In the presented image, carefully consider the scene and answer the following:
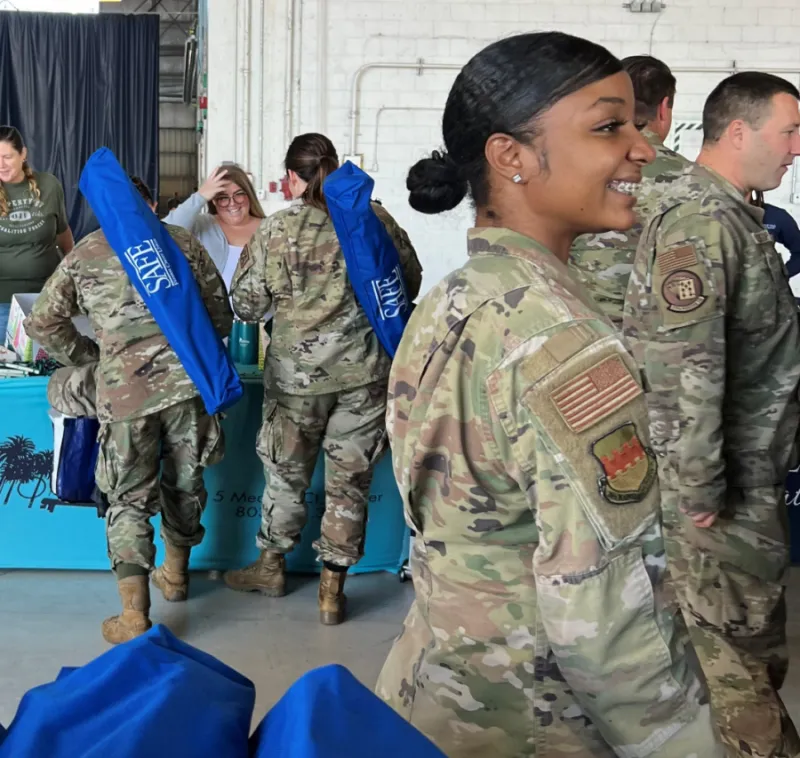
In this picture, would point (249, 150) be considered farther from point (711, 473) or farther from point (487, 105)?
point (487, 105)

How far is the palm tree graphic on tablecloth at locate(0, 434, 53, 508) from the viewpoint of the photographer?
3.15m

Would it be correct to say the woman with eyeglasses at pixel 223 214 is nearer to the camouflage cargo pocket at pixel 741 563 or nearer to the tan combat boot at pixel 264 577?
the tan combat boot at pixel 264 577

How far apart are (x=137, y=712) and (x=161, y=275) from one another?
212 centimetres

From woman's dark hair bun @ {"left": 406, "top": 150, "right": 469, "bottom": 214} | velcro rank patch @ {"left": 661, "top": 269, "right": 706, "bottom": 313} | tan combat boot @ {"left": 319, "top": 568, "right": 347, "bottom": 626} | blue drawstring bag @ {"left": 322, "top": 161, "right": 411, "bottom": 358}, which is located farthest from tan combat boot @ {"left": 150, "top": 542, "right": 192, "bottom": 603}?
woman's dark hair bun @ {"left": 406, "top": 150, "right": 469, "bottom": 214}

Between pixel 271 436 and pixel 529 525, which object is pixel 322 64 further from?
pixel 529 525

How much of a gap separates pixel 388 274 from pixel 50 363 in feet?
4.31

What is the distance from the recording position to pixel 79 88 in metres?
9.86

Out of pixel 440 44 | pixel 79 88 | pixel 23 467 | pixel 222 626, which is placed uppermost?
pixel 79 88

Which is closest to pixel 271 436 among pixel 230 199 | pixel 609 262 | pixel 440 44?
pixel 230 199

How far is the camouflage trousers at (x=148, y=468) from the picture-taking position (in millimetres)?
2732

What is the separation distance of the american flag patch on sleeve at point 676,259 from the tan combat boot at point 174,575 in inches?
76.3

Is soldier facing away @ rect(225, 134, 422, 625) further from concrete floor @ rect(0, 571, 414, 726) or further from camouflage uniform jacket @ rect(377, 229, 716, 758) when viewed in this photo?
camouflage uniform jacket @ rect(377, 229, 716, 758)

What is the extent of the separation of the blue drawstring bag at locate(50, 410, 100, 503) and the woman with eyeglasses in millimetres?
957

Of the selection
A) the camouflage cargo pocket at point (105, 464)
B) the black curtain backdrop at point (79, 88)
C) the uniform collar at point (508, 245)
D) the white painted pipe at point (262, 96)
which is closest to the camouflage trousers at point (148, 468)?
the camouflage cargo pocket at point (105, 464)
